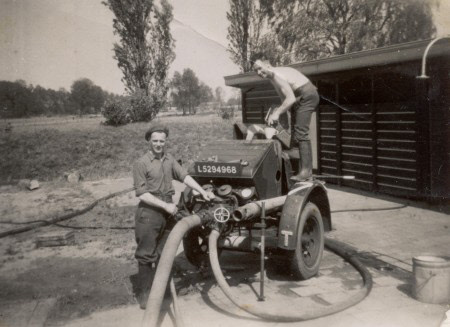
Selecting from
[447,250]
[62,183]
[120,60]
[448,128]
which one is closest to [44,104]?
[120,60]

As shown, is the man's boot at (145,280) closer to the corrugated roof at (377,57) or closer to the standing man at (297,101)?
the standing man at (297,101)

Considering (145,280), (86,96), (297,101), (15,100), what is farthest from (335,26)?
(145,280)

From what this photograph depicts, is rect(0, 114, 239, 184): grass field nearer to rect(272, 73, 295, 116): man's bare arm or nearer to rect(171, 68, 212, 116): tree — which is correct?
rect(272, 73, 295, 116): man's bare arm

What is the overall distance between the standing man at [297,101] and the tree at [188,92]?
45.0 m

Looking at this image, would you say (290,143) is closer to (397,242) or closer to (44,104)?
(397,242)

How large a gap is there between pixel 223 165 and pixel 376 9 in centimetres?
2260

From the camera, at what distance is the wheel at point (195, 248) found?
223 inches

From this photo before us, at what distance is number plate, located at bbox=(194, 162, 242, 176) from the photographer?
498cm

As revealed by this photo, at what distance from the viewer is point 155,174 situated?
4746 mm

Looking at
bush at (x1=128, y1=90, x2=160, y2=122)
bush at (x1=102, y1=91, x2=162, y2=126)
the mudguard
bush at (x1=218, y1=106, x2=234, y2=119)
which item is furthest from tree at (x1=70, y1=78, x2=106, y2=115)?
the mudguard

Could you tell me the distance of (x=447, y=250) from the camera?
6383mm

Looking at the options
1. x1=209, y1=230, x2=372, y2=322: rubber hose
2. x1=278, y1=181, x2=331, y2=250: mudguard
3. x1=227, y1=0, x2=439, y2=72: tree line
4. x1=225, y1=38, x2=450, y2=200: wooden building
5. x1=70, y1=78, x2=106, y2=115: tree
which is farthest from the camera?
x1=70, y1=78, x2=106, y2=115: tree

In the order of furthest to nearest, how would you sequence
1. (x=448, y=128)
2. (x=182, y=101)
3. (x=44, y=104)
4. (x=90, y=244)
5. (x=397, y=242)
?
1. (x=182, y=101)
2. (x=44, y=104)
3. (x=448, y=128)
4. (x=90, y=244)
5. (x=397, y=242)

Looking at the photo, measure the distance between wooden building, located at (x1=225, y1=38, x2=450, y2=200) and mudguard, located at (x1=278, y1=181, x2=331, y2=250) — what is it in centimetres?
388
